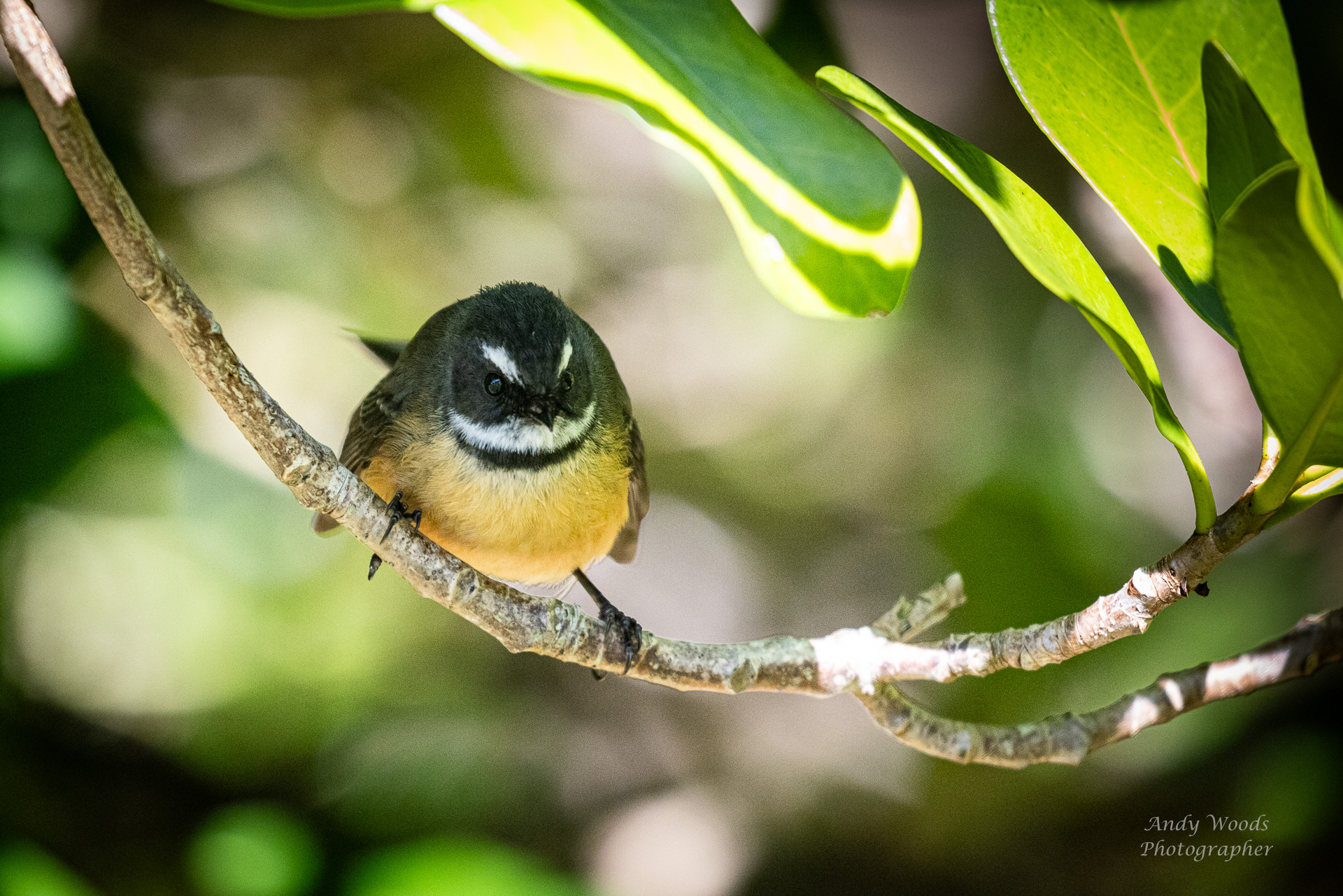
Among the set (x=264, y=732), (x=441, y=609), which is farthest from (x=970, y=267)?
(x=264, y=732)

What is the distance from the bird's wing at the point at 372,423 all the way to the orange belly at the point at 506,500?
0.15ft

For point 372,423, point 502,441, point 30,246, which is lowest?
point 502,441

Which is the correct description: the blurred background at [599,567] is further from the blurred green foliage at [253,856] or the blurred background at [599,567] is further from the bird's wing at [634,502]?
the bird's wing at [634,502]

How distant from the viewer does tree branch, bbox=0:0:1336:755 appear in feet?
3.42

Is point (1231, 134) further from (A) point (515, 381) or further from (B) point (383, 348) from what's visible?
(B) point (383, 348)

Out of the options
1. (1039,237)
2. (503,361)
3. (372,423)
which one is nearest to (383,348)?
(372,423)

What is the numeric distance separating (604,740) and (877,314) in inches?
113

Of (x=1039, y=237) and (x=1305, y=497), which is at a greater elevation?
(x=1039, y=237)

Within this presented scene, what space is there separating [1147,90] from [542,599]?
1.36 meters

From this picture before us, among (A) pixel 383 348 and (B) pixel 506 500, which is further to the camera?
(A) pixel 383 348

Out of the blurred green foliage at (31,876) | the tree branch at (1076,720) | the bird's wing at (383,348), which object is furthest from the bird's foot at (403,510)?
the blurred green foliage at (31,876)

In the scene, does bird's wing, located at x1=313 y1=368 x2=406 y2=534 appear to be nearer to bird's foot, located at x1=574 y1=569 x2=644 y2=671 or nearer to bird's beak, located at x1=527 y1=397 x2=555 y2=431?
bird's beak, located at x1=527 y1=397 x2=555 y2=431

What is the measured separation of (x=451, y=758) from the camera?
348 centimetres

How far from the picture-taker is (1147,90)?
4.25 ft
